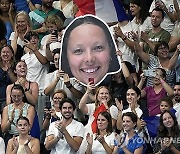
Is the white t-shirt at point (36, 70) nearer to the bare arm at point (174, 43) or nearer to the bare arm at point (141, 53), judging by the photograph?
the bare arm at point (141, 53)

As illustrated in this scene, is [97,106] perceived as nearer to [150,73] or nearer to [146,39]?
[150,73]

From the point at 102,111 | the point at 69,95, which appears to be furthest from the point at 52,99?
the point at 102,111

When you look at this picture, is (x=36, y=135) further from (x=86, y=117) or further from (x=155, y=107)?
(x=155, y=107)

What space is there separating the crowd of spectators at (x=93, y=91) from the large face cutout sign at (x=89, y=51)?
13 centimetres

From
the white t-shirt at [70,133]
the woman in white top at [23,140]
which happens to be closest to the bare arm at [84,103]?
Answer: the white t-shirt at [70,133]

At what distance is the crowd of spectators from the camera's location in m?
13.1

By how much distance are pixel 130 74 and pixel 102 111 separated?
138cm

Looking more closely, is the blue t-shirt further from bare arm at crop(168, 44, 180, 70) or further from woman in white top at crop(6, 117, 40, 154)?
bare arm at crop(168, 44, 180, 70)

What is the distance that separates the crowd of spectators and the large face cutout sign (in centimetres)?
13

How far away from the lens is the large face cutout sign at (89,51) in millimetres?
12602

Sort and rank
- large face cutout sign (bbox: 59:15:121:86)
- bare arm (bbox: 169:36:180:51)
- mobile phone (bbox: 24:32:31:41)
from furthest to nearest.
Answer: mobile phone (bbox: 24:32:31:41)
bare arm (bbox: 169:36:180:51)
large face cutout sign (bbox: 59:15:121:86)

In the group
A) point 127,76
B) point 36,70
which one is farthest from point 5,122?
point 127,76

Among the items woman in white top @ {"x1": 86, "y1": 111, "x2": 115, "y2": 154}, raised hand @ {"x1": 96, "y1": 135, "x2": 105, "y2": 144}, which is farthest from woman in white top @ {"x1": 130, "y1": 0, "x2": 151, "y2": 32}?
raised hand @ {"x1": 96, "y1": 135, "x2": 105, "y2": 144}

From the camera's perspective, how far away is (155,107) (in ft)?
46.5
